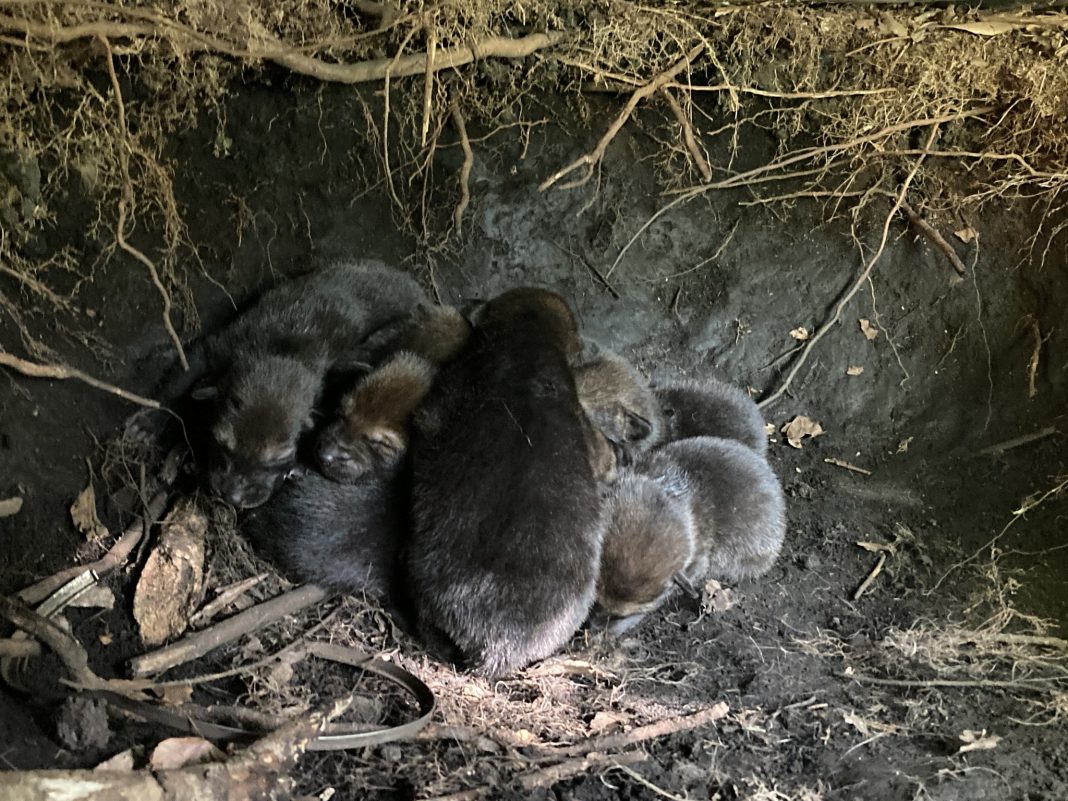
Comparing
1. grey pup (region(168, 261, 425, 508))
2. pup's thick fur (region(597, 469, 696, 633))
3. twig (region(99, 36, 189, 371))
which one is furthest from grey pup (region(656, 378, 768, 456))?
twig (region(99, 36, 189, 371))

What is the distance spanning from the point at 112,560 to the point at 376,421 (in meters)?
1.17

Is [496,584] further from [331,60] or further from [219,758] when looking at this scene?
[331,60]

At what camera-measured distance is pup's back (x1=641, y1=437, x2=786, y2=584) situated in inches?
163

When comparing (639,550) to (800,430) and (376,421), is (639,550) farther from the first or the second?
(800,430)

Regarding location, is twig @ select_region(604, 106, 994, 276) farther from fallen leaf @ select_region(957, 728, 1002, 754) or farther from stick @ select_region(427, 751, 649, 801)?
stick @ select_region(427, 751, 649, 801)

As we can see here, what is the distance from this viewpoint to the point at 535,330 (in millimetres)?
4059

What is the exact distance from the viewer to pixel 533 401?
364 cm

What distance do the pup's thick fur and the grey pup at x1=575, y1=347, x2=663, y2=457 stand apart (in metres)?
0.33

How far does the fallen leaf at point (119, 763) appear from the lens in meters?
2.28

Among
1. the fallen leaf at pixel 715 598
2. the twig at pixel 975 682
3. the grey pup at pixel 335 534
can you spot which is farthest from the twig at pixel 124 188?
the twig at pixel 975 682

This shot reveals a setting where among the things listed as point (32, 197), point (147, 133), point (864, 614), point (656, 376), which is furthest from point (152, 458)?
point (864, 614)

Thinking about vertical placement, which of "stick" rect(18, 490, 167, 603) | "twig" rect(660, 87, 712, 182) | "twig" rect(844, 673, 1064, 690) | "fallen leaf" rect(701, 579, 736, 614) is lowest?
"fallen leaf" rect(701, 579, 736, 614)

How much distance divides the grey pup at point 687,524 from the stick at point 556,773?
805mm

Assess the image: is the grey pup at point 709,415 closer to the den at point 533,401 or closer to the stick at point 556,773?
the den at point 533,401
